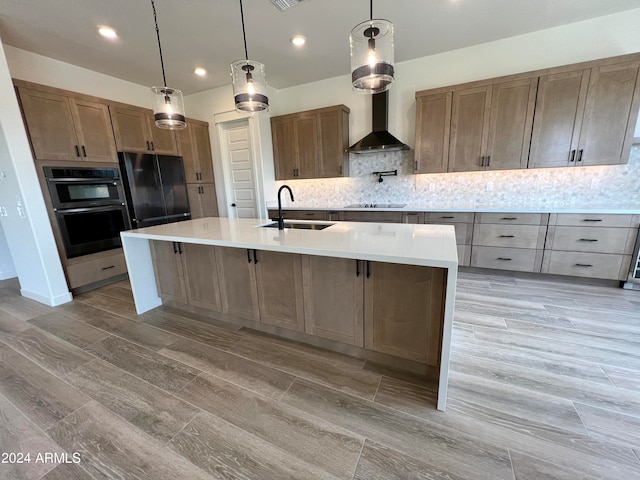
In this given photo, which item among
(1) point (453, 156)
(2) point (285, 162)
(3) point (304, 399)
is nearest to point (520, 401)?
(3) point (304, 399)

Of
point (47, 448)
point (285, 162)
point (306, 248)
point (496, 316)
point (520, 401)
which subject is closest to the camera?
point (47, 448)

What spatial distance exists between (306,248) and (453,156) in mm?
2852

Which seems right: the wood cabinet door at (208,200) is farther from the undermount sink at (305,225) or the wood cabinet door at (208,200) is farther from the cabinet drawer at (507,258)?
the cabinet drawer at (507,258)

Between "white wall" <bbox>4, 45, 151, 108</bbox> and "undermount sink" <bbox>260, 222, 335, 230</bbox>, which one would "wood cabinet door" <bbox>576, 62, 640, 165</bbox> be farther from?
"white wall" <bbox>4, 45, 151, 108</bbox>

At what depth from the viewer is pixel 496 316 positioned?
93.6 inches

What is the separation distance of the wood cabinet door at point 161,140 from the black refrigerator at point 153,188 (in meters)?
0.12

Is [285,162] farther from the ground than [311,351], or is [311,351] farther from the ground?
[285,162]

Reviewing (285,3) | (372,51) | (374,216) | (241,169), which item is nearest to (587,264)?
(374,216)

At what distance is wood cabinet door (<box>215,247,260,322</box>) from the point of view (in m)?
2.13

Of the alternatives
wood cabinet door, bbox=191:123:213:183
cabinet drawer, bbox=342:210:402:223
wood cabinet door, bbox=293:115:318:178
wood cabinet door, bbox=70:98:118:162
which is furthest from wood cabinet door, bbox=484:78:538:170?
wood cabinet door, bbox=70:98:118:162

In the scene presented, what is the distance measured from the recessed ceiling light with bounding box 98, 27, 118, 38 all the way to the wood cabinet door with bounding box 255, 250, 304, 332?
2.98 meters

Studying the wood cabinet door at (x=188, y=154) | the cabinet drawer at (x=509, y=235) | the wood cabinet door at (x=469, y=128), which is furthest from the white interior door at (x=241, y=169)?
the cabinet drawer at (x=509, y=235)

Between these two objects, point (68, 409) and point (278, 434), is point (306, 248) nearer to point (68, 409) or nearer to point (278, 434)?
point (278, 434)

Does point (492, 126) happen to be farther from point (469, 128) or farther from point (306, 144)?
point (306, 144)
